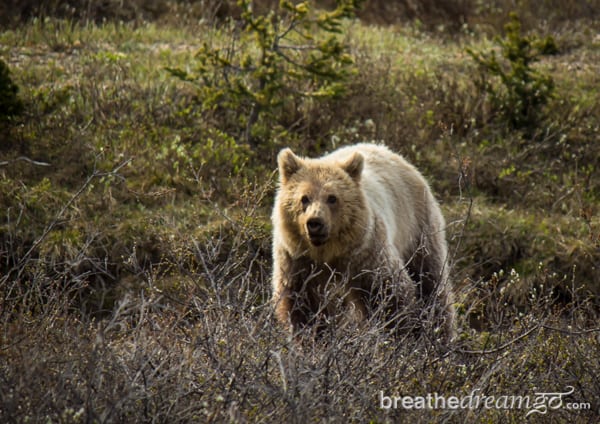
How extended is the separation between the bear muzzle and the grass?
0.39 metres

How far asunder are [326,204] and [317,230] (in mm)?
306

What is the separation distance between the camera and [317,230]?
5.95m

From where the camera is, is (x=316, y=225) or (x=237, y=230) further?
(x=316, y=225)

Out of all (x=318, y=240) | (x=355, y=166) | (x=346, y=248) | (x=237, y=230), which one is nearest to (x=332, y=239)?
(x=346, y=248)

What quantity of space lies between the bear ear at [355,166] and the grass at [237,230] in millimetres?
665

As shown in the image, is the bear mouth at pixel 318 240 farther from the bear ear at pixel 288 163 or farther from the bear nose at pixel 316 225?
the bear ear at pixel 288 163

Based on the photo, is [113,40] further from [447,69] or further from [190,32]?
[447,69]

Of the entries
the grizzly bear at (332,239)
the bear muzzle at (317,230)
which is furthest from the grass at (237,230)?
the bear muzzle at (317,230)

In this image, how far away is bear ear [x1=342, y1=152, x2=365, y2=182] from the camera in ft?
21.1

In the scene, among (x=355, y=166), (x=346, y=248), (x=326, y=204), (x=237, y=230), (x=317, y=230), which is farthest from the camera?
(x=355, y=166)

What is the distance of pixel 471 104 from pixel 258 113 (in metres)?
2.78

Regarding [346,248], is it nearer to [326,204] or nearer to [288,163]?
[326,204]

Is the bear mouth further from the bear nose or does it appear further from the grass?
the grass

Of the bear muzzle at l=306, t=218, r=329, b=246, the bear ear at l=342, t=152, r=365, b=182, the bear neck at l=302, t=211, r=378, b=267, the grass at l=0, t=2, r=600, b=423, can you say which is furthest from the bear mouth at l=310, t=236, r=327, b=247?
the bear ear at l=342, t=152, r=365, b=182
